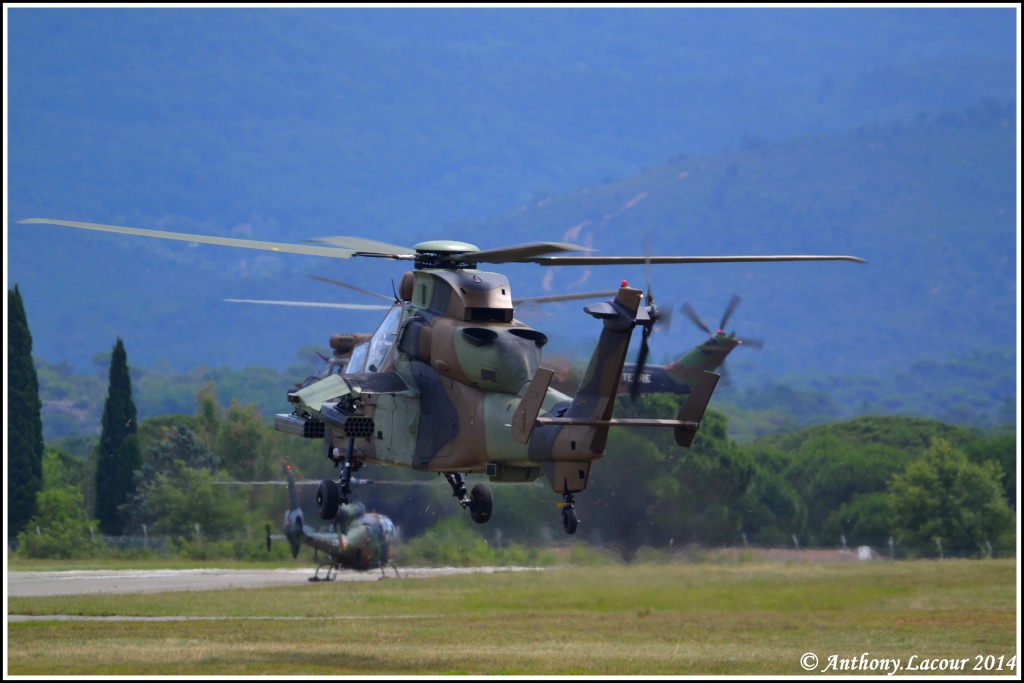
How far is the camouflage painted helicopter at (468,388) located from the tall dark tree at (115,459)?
32.9 m

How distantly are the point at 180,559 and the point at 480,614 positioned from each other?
1757cm

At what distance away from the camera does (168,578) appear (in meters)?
50.4

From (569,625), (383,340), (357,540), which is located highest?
(383,340)

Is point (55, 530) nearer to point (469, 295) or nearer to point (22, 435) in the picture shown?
point (22, 435)

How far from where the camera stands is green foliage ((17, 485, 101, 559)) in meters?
53.7

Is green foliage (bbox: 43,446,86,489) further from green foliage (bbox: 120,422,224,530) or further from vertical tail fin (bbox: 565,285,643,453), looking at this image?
vertical tail fin (bbox: 565,285,643,453)

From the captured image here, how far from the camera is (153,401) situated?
162500mm

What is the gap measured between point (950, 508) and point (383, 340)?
36326 mm

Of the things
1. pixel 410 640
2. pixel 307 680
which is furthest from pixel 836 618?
pixel 307 680

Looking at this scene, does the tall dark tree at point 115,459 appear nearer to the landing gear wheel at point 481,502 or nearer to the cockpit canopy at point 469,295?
the landing gear wheel at point 481,502

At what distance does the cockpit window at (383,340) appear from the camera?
80.8 feet

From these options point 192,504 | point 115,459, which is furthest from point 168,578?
point 115,459

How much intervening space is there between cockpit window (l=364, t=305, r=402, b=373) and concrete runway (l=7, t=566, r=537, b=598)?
2335cm

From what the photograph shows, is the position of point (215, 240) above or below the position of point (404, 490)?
above
